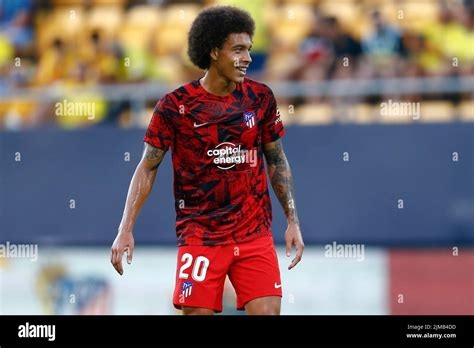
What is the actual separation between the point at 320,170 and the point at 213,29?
4.67 m

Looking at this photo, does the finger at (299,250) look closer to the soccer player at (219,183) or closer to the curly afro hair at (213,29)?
the soccer player at (219,183)

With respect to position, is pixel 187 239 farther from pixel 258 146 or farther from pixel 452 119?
pixel 452 119

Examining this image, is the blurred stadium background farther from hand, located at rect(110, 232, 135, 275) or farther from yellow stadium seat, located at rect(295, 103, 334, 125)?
hand, located at rect(110, 232, 135, 275)

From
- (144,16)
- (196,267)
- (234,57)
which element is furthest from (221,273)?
(144,16)

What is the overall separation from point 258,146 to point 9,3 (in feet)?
21.8

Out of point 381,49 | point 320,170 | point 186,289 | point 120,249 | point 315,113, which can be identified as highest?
point 381,49

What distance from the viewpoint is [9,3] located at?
12422 mm

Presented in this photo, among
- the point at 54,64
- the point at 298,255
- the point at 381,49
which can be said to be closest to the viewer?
the point at 298,255

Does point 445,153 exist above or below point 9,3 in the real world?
below

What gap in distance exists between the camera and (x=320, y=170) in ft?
36.3

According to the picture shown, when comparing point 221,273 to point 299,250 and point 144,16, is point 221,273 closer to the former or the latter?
point 299,250

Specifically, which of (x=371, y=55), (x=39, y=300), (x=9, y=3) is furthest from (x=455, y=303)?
(x=9, y=3)

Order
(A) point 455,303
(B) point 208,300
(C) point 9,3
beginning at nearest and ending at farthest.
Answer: (B) point 208,300 < (A) point 455,303 < (C) point 9,3

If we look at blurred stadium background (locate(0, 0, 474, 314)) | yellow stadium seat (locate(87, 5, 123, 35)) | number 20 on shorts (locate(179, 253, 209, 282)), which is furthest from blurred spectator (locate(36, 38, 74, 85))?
number 20 on shorts (locate(179, 253, 209, 282))
